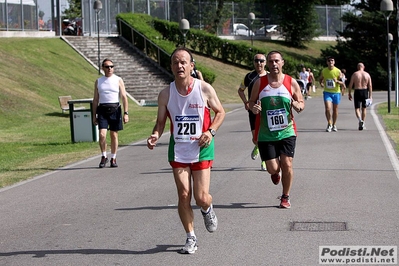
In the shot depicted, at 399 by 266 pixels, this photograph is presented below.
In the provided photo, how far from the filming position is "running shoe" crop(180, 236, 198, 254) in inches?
282

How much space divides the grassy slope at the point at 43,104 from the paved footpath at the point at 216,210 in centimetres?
170

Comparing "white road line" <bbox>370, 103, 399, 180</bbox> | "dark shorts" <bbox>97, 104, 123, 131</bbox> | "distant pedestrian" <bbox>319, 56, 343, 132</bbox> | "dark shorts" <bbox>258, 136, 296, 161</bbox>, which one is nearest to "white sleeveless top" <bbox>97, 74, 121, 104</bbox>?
"dark shorts" <bbox>97, 104, 123, 131</bbox>

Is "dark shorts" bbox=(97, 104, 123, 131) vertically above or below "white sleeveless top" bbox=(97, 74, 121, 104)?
below

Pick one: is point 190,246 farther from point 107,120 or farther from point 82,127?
point 82,127

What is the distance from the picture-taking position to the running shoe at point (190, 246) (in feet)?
23.5

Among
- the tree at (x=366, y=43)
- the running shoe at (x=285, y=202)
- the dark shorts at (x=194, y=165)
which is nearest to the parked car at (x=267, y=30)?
the tree at (x=366, y=43)

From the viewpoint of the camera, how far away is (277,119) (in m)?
9.48

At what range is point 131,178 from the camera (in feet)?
41.0

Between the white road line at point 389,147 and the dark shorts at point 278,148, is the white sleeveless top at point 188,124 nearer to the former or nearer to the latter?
the dark shorts at point 278,148

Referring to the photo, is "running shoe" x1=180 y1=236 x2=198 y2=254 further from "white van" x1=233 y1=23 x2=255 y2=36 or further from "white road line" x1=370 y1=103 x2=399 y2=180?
"white van" x1=233 y1=23 x2=255 y2=36

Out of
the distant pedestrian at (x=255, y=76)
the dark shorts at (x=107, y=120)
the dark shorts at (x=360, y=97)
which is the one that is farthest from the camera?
the dark shorts at (x=360, y=97)

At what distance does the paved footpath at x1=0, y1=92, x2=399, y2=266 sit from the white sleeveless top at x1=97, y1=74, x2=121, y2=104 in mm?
1258

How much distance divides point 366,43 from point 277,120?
4987 cm

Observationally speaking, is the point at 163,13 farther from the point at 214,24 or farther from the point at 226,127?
the point at 226,127
